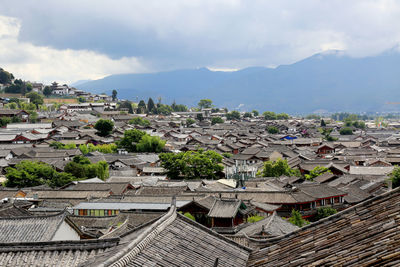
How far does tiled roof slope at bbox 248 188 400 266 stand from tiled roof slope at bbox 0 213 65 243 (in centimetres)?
995

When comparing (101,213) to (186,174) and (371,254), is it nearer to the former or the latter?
(186,174)

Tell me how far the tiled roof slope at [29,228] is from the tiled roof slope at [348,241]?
995 centimetres

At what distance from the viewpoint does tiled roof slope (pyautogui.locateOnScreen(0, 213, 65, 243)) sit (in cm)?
1523

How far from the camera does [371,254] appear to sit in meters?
5.06

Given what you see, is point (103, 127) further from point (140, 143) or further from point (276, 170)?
point (276, 170)

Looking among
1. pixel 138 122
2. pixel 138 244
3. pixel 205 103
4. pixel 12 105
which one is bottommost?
pixel 138 122

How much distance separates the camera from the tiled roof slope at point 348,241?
5.09 meters

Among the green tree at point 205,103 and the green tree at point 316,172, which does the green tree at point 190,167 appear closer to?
the green tree at point 316,172

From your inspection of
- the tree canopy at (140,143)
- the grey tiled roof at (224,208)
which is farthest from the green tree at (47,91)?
the grey tiled roof at (224,208)

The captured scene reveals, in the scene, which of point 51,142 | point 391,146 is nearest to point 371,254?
point 51,142

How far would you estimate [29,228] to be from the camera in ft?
51.9

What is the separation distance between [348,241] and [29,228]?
12.9m

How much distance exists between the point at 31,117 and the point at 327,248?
8629 centimetres

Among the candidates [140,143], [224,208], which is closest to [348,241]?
[224,208]
